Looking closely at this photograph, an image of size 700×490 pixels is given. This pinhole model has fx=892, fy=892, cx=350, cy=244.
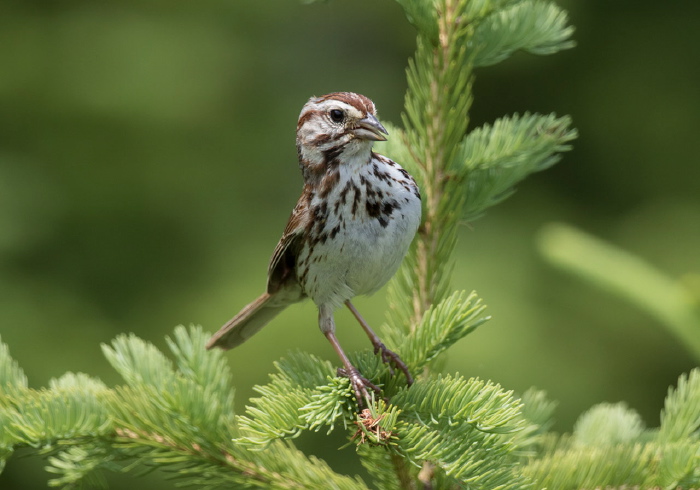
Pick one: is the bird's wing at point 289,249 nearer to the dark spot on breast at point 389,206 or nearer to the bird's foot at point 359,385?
the dark spot on breast at point 389,206

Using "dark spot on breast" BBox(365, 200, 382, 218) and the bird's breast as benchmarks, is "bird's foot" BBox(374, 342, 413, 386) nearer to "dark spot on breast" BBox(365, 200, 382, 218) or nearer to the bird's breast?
the bird's breast

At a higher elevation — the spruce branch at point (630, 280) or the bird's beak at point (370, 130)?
the bird's beak at point (370, 130)

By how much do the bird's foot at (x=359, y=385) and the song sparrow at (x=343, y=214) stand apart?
315 millimetres

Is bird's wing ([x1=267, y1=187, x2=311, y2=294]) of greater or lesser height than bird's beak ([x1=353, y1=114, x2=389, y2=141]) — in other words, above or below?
below

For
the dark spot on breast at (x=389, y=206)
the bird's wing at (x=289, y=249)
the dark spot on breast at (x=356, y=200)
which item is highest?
the bird's wing at (x=289, y=249)

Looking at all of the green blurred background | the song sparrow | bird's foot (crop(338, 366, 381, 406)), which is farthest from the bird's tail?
the green blurred background

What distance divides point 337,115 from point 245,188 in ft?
14.9

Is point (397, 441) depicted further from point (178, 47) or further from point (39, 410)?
point (178, 47)

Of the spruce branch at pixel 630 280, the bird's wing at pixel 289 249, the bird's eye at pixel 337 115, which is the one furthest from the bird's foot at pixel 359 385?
the bird's eye at pixel 337 115

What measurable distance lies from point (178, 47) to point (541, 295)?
343cm

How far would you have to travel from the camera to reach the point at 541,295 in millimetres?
6781

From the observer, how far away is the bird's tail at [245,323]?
3045 millimetres

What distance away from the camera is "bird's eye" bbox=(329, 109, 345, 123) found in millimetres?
2896

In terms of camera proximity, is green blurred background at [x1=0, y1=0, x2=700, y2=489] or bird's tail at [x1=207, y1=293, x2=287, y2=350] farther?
green blurred background at [x1=0, y1=0, x2=700, y2=489]
